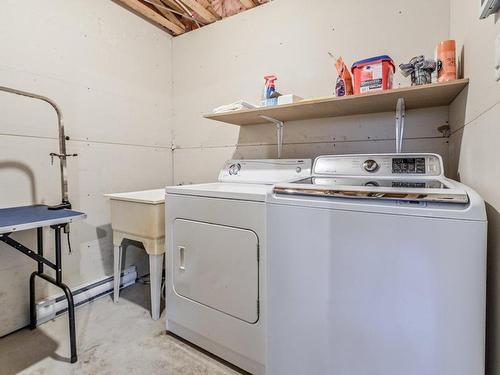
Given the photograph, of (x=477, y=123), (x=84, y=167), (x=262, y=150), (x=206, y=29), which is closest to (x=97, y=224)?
(x=84, y=167)

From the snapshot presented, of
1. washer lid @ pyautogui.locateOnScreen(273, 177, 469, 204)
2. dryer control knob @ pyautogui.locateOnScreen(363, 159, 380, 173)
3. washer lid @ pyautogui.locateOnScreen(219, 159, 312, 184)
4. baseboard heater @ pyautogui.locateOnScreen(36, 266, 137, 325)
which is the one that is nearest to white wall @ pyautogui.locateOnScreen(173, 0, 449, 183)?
washer lid @ pyautogui.locateOnScreen(219, 159, 312, 184)

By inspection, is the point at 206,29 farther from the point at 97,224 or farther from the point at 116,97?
the point at 97,224

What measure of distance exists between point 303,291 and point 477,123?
0.94m

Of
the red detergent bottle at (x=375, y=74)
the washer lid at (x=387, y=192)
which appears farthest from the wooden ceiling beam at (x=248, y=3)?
the washer lid at (x=387, y=192)

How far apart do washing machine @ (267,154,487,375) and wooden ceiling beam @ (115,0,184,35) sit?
222 cm

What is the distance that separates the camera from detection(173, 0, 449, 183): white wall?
1737mm

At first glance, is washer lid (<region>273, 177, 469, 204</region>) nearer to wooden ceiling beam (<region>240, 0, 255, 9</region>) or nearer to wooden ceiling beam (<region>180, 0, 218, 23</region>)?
wooden ceiling beam (<region>240, 0, 255, 9</region>)

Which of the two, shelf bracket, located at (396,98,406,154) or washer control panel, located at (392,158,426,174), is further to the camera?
shelf bracket, located at (396,98,406,154)

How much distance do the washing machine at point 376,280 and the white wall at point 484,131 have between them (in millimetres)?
92

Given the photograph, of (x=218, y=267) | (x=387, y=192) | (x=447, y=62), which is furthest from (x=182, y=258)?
(x=447, y=62)

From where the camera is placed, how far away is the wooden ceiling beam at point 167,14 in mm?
2414

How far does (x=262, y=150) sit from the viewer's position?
2.33 meters

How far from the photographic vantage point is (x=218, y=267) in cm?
150

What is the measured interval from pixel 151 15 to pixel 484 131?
2660 millimetres
